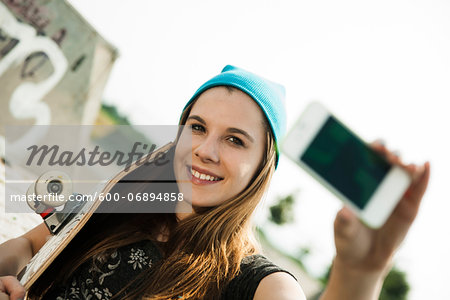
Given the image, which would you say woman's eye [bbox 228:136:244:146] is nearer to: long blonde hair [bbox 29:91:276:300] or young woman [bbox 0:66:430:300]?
young woman [bbox 0:66:430:300]

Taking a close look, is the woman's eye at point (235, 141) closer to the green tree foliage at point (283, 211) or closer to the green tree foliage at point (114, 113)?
the green tree foliage at point (283, 211)

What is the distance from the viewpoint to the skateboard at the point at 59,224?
5.63 feet

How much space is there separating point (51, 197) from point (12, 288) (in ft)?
1.80

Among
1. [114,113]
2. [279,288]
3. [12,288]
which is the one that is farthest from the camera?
[114,113]

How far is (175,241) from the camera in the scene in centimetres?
217

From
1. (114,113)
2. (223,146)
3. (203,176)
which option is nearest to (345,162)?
(223,146)

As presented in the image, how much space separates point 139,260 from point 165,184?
0.72 m

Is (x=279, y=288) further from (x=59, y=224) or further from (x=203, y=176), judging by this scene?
(x=59, y=224)

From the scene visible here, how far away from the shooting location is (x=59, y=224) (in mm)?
2062

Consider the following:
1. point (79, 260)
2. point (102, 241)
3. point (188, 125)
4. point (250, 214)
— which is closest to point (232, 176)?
point (250, 214)

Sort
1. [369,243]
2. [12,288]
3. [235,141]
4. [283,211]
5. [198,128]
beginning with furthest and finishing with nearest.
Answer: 1. [283,211]
2. [198,128]
3. [235,141]
4. [12,288]
5. [369,243]

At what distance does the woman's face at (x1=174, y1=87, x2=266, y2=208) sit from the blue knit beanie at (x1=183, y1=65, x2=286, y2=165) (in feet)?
0.17

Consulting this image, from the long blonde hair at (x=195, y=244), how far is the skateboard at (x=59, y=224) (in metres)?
0.19

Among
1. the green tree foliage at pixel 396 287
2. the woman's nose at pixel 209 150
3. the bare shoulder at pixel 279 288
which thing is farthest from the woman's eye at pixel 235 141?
the green tree foliage at pixel 396 287
